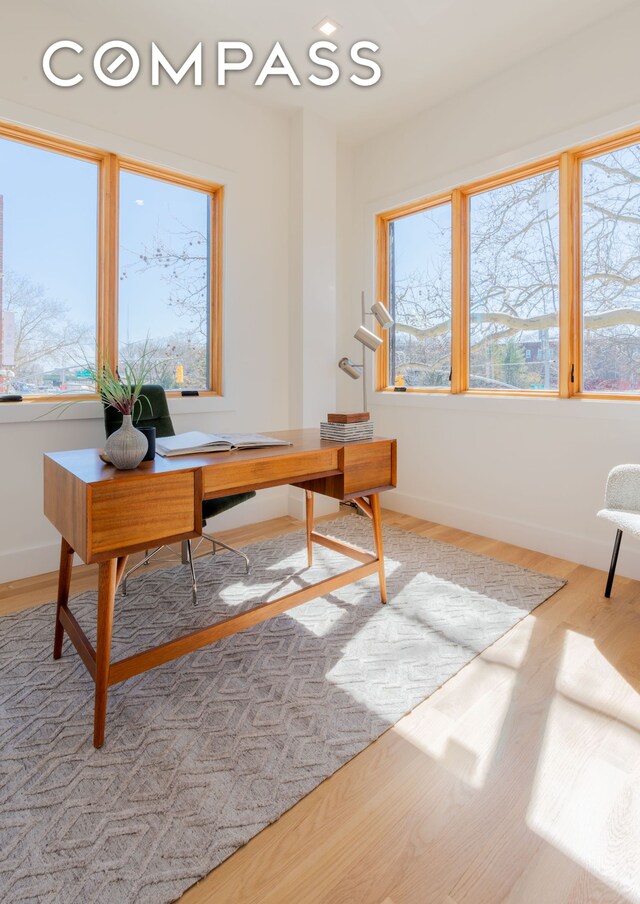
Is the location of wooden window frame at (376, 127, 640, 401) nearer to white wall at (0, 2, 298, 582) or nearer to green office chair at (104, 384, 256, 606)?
white wall at (0, 2, 298, 582)

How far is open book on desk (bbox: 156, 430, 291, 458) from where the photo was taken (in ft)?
5.80

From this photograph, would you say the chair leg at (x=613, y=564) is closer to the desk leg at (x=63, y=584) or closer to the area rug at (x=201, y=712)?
the area rug at (x=201, y=712)

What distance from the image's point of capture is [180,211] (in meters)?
3.25

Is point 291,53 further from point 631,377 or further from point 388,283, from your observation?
point 631,377

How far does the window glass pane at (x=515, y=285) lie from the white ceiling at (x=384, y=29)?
706 mm

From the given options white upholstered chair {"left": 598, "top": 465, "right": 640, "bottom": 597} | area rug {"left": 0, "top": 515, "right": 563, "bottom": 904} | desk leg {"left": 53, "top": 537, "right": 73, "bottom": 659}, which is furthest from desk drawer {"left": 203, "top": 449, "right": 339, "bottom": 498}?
white upholstered chair {"left": 598, "top": 465, "right": 640, "bottom": 597}

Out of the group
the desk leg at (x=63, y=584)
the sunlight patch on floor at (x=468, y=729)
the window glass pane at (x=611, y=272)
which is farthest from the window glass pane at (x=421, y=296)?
the desk leg at (x=63, y=584)

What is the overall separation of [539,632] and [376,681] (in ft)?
2.62

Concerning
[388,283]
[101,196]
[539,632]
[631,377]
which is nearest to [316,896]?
[539,632]

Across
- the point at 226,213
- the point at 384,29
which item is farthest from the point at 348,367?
the point at 384,29

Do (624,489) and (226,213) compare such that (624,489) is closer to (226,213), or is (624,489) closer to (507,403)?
(507,403)

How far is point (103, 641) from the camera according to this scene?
4.69 feet

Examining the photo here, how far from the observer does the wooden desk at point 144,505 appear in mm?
1384

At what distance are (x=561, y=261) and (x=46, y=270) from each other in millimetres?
2880
